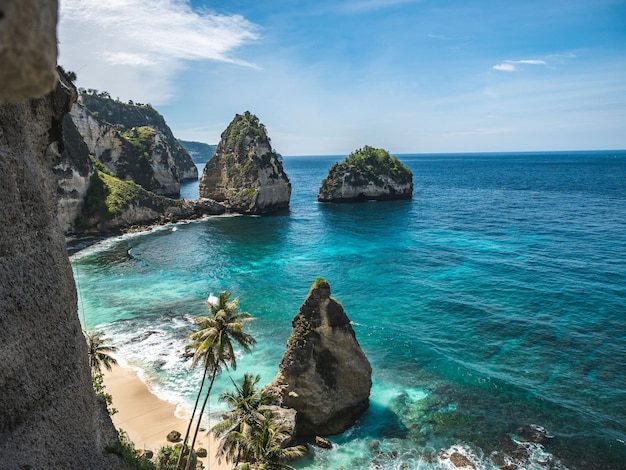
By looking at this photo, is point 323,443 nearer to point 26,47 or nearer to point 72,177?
point 26,47

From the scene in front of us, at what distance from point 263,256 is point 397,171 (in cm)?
8931

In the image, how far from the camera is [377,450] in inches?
1348

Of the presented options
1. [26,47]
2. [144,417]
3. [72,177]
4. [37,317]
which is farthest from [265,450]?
[72,177]

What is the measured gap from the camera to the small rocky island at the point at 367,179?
155875mm

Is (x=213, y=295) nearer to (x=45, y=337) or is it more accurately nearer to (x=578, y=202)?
(x=45, y=337)

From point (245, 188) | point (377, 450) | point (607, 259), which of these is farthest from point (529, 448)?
point (245, 188)

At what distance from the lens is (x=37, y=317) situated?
18.1 metres

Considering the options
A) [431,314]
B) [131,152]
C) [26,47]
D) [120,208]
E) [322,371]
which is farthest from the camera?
[131,152]

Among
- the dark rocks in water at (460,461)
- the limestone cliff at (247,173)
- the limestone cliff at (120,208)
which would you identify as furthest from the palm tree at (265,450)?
the limestone cliff at (247,173)

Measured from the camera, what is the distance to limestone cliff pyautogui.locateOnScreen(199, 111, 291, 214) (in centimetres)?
13112

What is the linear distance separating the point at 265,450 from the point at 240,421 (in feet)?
11.8

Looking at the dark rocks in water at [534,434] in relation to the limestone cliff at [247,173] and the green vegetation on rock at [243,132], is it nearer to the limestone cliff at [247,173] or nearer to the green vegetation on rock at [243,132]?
the limestone cliff at [247,173]

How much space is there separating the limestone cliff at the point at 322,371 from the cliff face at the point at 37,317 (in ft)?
60.0

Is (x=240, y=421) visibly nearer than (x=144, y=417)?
Yes
